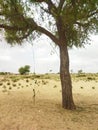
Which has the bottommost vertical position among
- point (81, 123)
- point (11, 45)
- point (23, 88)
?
point (81, 123)

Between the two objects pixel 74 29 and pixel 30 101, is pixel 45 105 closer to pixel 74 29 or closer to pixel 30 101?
pixel 30 101

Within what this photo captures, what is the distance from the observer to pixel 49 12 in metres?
17.1

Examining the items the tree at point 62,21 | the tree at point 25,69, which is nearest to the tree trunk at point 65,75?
the tree at point 62,21

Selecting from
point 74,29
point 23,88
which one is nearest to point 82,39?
point 74,29

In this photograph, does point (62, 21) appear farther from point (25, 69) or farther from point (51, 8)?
point (25, 69)

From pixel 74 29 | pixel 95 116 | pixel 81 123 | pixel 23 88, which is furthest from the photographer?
pixel 23 88

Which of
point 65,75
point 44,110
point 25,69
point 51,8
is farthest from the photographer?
point 25,69

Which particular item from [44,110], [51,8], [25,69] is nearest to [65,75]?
[44,110]

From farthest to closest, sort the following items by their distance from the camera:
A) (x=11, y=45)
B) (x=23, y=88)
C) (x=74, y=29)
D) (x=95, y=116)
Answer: (x=23, y=88)
(x=11, y=45)
(x=74, y=29)
(x=95, y=116)

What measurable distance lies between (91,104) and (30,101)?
9.80 ft

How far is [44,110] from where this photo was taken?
16375 millimetres

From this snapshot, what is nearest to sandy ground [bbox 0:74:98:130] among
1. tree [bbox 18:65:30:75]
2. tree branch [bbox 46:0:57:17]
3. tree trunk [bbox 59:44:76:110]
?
tree trunk [bbox 59:44:76:110]

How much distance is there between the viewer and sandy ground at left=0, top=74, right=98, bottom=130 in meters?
14.6

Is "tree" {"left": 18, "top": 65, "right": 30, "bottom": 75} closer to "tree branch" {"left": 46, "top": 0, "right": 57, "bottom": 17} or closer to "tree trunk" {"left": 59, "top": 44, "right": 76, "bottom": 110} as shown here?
"tree trunk" {"left": 59, "top": 44, "right": 76, "bottom": 110}
